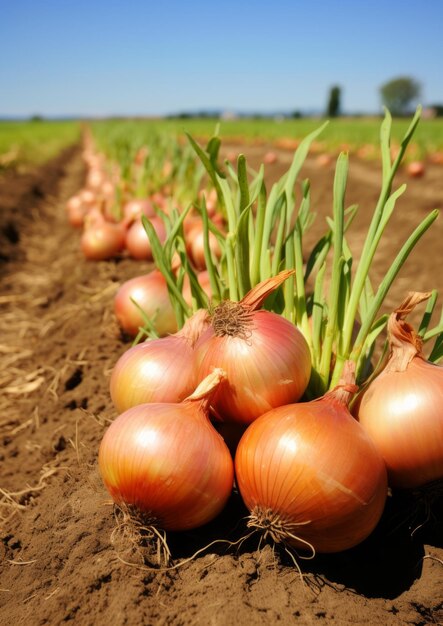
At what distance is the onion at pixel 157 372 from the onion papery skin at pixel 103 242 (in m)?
2.80

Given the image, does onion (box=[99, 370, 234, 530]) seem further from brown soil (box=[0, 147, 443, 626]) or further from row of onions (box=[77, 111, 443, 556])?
brown soil (box=[0, 147, 443, 626])

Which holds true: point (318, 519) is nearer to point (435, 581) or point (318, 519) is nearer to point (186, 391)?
point (435, 581)

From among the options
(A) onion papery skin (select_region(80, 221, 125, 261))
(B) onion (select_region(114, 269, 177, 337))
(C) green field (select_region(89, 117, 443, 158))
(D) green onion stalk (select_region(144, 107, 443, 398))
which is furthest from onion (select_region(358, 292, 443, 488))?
(C) green field (select_region(89, 117, 443, 158))

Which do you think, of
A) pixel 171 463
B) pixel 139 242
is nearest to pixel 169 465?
pixel 171 463

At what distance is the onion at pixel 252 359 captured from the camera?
144cm

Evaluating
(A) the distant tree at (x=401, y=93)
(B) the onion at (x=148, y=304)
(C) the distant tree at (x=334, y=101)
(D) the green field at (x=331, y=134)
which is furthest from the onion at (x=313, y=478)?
(A) the distant tree at (x=401, y=93)

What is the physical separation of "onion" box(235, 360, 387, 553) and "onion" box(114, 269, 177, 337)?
1.19 m

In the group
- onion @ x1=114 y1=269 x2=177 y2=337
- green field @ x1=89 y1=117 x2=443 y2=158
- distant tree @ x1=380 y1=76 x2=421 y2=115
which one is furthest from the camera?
distant tree @ x1=380 y1=76 x2=421 y2=115

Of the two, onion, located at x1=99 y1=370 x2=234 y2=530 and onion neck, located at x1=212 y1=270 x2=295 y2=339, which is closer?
onion, located at x1=99 y1=370 x2=234 y2=530

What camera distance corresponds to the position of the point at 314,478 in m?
1.24

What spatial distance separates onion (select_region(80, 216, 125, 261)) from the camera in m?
4.38

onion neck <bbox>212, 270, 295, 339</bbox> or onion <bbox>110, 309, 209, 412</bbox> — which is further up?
onion neck <bbox>212, 270, 295, 339</bbox>

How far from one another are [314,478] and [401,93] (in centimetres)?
9304

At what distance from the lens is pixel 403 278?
14.9 feet
